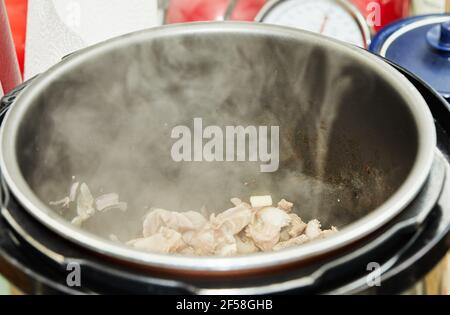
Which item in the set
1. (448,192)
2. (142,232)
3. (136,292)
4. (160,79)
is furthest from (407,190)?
(142,232)

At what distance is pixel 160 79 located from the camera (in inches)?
56.6

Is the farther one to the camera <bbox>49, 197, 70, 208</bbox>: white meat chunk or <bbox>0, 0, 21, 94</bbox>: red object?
<bbox>0, 0, 21, 94</bbox>: red object

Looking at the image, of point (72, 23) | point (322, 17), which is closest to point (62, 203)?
point (72, 23)

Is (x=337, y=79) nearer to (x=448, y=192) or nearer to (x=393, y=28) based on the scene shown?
(x=448, y=192)

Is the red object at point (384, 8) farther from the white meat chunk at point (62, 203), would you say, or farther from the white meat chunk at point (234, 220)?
the white meat chunk at point (62, 203)

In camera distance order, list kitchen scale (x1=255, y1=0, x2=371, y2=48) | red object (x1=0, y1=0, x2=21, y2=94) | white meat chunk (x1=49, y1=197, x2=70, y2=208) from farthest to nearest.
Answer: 1. kitchen scale (x1=255, y1=0, x2=371, y2=48)
2. red object (x1=0, y1=0, x2=21, y2=94)
3. white meat chunk (x1=49, y1=197, x2=70, y2=208)

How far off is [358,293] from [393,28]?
1.20m

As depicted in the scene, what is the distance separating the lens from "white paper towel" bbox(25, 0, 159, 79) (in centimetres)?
204

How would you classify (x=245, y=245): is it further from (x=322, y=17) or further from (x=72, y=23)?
(x=72, y=23)

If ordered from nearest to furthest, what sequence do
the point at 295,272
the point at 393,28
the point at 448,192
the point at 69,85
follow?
1. the point at 295,272
2. the point at 448,192
3. the point at 69,85
4. the point at 393,28

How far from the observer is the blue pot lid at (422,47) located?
1647mm

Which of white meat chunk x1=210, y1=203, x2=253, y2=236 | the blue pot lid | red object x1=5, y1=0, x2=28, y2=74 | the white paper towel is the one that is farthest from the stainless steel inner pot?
red object x1=5, y1=0, x2=28, y2=74

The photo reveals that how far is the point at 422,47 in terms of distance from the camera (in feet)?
5.72

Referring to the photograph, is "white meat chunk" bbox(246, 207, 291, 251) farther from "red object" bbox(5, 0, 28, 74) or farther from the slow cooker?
"red object" bbox(5, 0, 28, 74)
